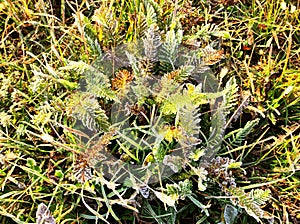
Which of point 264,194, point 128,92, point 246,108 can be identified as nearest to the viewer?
point 264,194

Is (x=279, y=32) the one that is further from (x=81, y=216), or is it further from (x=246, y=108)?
(x=81, y=216)

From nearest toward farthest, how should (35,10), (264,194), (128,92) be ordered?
(264,194), (128,92), (35,10)

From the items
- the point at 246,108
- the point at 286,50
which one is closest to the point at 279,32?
the point at 286,50

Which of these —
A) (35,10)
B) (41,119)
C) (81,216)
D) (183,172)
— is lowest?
(81,216)

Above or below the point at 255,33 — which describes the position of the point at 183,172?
below

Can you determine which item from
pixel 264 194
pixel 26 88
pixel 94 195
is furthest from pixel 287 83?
pixel 26 88

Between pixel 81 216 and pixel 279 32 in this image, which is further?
pixel 279 32
